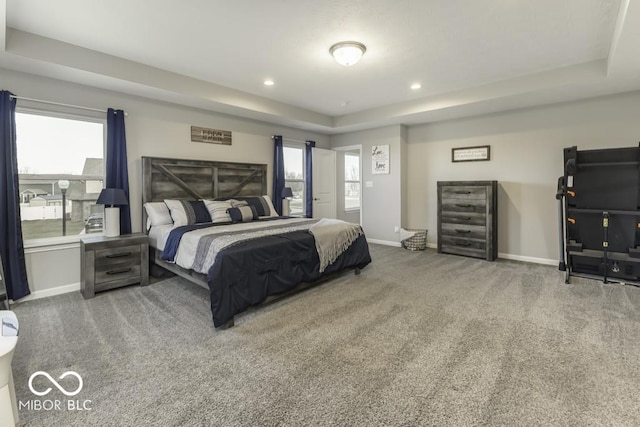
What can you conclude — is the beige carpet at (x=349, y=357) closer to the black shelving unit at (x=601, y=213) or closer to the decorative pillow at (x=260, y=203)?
the black shelving unit at (x=601, y=213)

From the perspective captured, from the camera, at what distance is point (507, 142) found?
4953mm

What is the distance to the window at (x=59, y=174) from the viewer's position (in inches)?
135

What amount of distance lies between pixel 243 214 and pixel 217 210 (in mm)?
368

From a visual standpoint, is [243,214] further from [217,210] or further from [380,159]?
[380,159]

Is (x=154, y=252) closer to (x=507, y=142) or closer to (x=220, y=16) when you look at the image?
(x=220, y=16)

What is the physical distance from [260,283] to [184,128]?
300cm

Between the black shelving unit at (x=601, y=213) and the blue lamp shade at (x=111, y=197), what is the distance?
17.9ft

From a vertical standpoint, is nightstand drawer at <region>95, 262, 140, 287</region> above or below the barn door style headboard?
below

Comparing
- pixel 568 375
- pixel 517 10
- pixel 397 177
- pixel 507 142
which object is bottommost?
pixel 568 375

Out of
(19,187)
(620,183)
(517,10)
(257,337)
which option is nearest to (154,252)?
(19,187)

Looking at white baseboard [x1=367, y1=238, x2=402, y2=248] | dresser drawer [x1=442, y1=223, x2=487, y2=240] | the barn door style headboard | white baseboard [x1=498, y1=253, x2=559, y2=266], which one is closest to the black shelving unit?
white baseboard [x1=498, y1=253, x2=559, y2=266]

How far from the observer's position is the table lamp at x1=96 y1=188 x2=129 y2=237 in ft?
11.7

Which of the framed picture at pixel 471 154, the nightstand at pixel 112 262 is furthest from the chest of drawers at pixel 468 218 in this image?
the nightstand at pixel 112 262

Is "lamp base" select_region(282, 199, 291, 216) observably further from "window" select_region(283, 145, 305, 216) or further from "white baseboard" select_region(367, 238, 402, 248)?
"white baseboard" select_region(367, 238, 402, 248)
